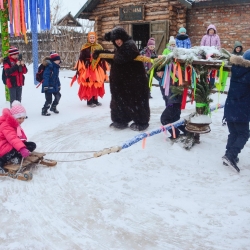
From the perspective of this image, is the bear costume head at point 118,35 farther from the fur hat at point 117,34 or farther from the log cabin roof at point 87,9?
the log cabin roof at point 87,9

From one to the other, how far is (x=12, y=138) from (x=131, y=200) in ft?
5.39

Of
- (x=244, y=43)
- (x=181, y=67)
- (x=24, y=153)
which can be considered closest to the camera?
(x=24, y=153)

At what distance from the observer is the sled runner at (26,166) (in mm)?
3813

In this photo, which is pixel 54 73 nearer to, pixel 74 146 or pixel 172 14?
pixel 74 146

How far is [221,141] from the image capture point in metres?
5.17

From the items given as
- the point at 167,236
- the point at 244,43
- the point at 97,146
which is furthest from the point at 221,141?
the point at 244,43

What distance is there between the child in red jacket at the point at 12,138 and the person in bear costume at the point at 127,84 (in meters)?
2.04

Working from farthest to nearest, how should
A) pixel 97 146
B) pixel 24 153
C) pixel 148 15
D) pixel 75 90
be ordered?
1. pixel 148 15
2. pixel 75 90
3. pixel 97 146
4. pixel 24 153

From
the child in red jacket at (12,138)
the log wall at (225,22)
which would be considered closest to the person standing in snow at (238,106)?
the child in red jacket at (12,138)

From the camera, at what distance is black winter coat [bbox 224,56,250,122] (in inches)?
149

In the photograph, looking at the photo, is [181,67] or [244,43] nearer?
[181,67]

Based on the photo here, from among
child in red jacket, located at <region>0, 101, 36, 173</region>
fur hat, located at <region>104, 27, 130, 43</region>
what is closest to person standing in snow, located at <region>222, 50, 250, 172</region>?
fur hat, located at <region>104, 27, 130, 43</region>

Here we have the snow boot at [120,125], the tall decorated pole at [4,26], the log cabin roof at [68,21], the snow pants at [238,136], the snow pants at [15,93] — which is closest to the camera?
the snow pants at [238,136]

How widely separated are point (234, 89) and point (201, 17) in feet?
31.8
